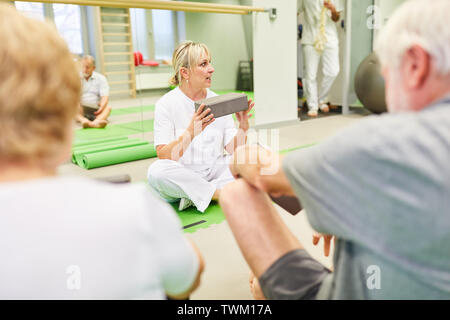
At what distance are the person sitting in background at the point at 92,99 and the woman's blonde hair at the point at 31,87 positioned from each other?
428 cm

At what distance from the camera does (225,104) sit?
6.98 feet

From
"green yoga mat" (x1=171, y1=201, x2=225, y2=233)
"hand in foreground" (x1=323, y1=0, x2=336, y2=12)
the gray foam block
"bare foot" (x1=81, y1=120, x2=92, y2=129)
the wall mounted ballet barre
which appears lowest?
"green yoga mat" (x1=171, y1=201, x2=225, y2=233)

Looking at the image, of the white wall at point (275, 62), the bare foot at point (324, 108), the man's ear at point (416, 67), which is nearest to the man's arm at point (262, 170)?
the man's ear at point (416, 67)

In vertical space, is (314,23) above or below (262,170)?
above

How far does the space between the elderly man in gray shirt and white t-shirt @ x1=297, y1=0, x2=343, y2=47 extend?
15.4 feet

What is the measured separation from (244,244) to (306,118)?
450 cm

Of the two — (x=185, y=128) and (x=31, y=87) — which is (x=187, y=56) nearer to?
(x=185, y=128)

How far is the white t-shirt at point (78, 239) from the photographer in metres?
0.55

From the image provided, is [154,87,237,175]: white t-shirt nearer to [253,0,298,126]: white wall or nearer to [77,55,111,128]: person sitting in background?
[253,0,298,126]: white wall

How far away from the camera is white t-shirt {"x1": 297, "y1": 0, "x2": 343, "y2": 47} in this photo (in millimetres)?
5102

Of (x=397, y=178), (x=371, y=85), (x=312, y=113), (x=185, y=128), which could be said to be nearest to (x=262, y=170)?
(x=397, y=178)

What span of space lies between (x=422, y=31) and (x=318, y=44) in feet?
15.8

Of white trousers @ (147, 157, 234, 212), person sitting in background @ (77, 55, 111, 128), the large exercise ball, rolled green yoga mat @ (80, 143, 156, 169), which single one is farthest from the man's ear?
person sitting in background @ (77, 55, 111, 128)
